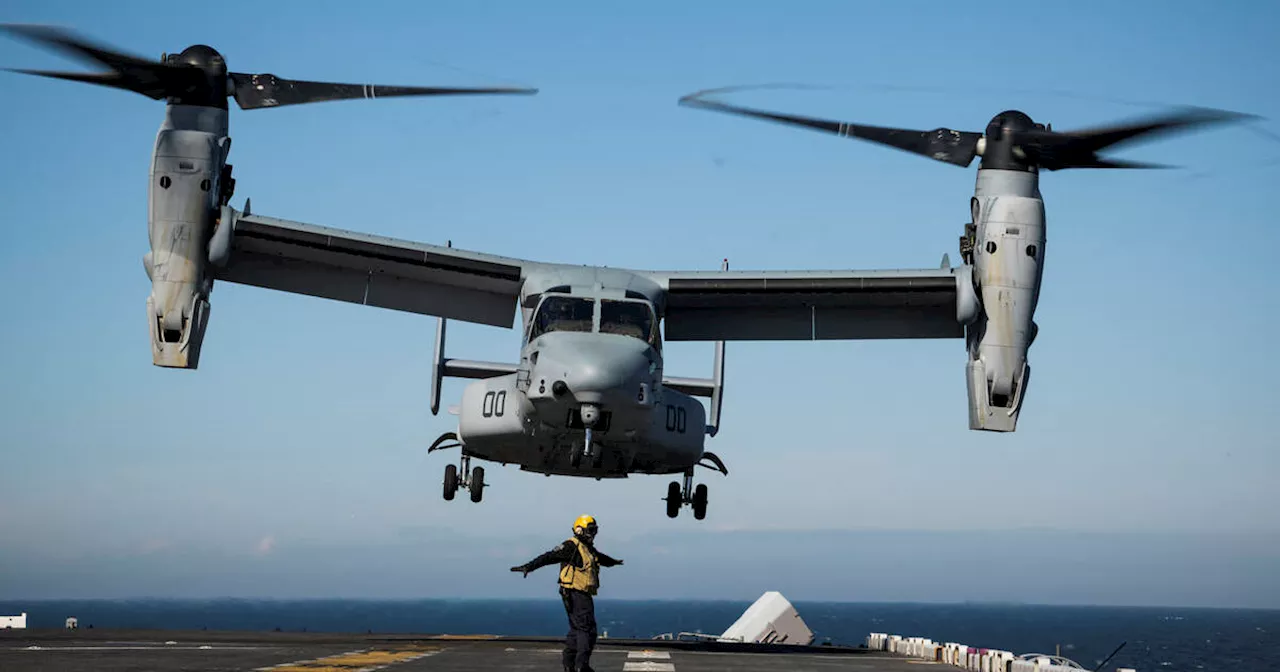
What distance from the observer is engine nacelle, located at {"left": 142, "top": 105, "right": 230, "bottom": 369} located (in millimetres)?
22938

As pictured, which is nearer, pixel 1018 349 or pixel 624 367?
pixel 624 367

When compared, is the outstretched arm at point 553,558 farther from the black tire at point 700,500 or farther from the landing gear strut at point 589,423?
the black tire at point 700,500

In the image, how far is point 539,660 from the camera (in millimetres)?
18906

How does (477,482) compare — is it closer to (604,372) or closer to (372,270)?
(372,270)

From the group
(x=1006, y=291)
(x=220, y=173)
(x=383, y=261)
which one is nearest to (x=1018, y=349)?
(x=1006, y=291)

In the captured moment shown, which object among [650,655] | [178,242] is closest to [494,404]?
[650,655]

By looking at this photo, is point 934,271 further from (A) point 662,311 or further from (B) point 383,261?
(B) point 383,261

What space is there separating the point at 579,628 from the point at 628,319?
978 cm

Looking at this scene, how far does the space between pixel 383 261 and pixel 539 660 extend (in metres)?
9.76

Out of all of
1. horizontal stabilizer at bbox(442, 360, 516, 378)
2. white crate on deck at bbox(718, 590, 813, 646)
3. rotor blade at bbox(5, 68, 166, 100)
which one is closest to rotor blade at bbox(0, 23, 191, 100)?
rotor blade at bbox(5, 68, 166, 100)

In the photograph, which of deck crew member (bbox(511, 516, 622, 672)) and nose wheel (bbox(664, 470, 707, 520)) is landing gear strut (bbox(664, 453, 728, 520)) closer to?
nose wheel (bbox(664, 470, 707, 520))

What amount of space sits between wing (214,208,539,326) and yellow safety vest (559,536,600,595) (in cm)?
1211

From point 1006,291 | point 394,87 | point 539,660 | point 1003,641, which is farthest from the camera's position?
point 1003,641

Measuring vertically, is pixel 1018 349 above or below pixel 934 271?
below
